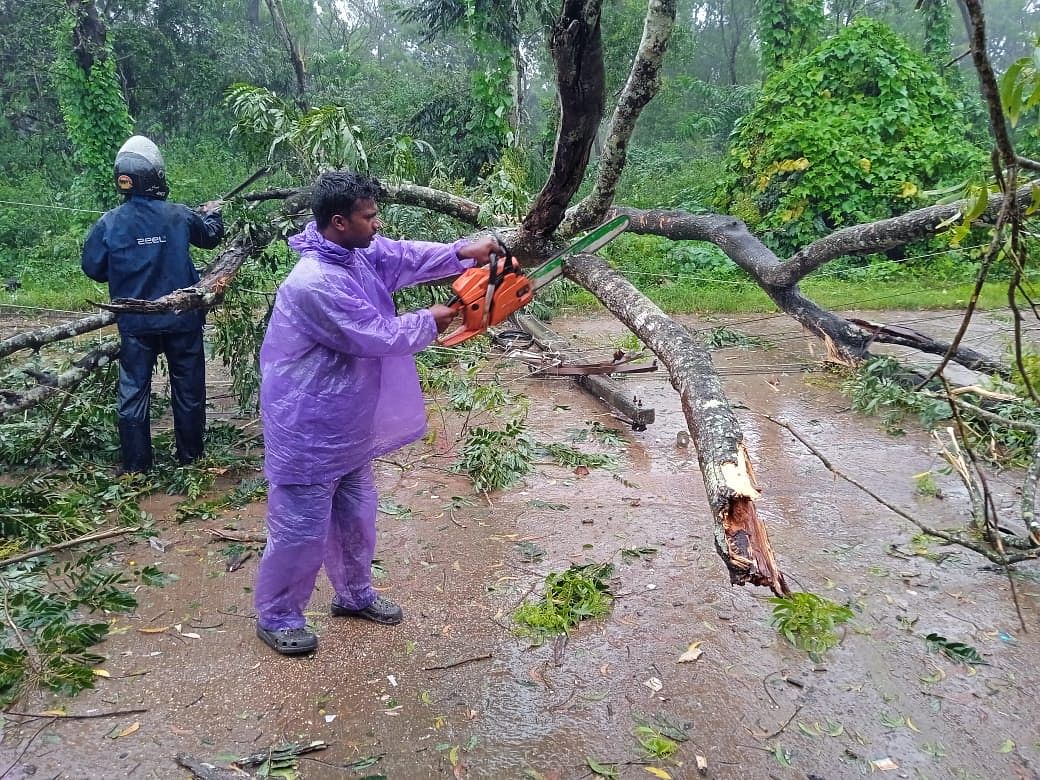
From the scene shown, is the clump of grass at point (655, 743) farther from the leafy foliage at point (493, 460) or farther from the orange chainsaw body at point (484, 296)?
the leafy foliage at point (493, 460)

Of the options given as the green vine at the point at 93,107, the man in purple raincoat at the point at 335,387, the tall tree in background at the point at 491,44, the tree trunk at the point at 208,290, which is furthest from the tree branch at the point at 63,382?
the green vine at the point at 93,107

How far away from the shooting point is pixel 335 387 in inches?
109

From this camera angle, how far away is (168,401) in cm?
585

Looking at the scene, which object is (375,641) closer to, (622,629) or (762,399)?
(622,629)

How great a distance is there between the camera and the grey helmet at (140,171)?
14.5ft

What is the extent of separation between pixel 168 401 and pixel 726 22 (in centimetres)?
3131

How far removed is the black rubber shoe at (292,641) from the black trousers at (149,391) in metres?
2.11

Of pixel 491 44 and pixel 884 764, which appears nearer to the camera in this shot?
pixel 884 764

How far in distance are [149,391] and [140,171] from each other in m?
1.31

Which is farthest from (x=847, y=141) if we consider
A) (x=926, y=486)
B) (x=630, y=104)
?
(x=630, y=104)

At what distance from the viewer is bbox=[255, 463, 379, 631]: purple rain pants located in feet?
9.36

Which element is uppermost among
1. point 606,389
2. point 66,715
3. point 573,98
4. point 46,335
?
point 573,98

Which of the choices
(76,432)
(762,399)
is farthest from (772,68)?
(76,432)

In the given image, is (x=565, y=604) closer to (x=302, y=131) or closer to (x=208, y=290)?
(x=208, y=290)
